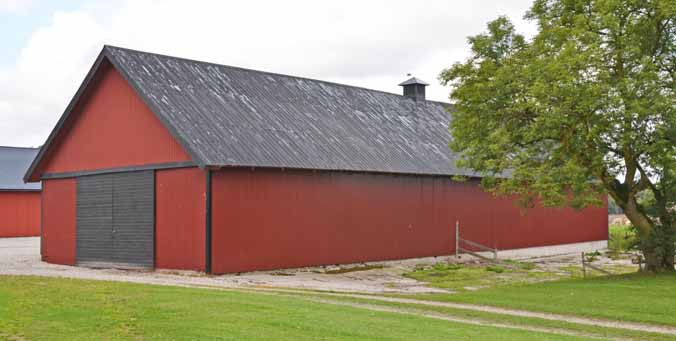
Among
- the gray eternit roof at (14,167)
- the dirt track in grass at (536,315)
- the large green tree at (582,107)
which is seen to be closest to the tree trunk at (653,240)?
the large green tree at (582,107)

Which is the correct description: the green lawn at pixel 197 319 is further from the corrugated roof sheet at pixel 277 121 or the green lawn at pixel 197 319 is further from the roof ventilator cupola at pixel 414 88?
the roof ventilator cupola at pixel 414 88

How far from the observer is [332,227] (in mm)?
27500

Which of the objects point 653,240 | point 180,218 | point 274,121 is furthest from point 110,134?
point 653,240

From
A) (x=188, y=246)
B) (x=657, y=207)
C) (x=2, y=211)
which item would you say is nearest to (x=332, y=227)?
(x=188, y=246)

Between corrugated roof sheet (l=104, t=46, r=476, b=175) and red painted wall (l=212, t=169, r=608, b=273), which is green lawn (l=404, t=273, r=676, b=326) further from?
corrugated roof sheet (l=104, t=46, r=476, b=175)

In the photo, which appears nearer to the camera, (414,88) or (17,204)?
(414,88)

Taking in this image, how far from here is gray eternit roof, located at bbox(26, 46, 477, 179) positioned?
25.2 m

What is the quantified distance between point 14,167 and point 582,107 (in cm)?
4454

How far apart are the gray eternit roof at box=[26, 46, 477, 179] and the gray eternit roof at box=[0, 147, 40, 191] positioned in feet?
71.5

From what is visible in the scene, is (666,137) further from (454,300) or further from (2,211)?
(2,211)

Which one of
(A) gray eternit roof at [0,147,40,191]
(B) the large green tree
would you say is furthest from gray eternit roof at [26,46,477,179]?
(A) gray eternit roof at [0,147,40,191]

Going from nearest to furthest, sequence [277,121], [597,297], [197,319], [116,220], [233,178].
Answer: [197,319] → [597,297] → [233,178] → [116,220] → [277,121]

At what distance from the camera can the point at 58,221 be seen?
30.6 m

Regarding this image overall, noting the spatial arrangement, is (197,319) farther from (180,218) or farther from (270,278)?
(180,218)
